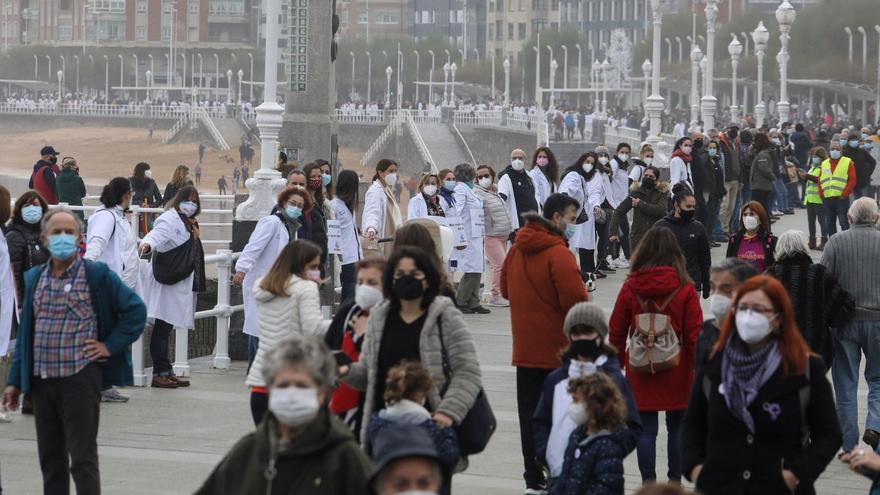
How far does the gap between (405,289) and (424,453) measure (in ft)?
6.71

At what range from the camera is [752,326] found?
5.61 metres

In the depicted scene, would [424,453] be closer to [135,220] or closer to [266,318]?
[266,318]

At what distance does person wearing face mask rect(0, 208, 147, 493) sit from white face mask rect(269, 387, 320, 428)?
258 centimetres

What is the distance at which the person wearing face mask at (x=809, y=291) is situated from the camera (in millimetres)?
9016

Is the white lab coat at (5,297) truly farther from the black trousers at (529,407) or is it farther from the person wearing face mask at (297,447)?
the person wearing face mask at (297,447)

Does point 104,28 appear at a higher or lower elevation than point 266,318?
higher

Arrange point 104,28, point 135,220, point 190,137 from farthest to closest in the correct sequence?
point 104,28, point 190,137, point 135,220

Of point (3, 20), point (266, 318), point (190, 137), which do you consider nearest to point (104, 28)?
point (3, 20)

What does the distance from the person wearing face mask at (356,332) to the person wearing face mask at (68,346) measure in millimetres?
984

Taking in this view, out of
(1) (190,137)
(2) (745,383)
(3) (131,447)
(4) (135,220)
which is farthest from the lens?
(1) (190,137)

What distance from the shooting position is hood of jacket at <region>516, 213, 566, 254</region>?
819cm

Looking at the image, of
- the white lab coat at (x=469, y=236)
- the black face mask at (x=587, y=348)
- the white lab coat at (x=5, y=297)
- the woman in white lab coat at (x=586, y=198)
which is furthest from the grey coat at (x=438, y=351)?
the woman in white lab coat at (x=586, y=198)

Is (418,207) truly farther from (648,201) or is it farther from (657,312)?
(657,312)

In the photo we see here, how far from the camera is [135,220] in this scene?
16172 mm
